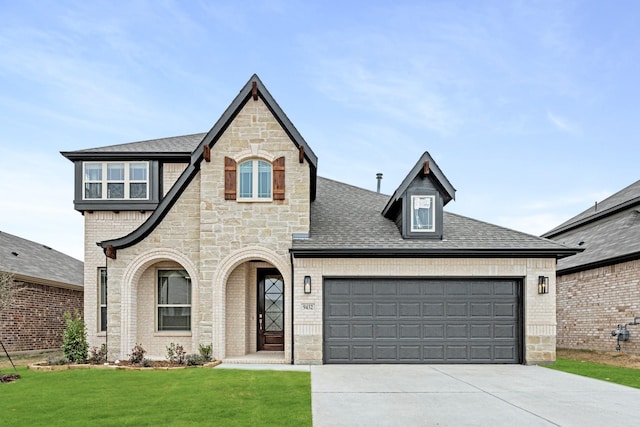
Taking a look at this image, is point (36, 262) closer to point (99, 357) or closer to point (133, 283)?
point (133, 283)

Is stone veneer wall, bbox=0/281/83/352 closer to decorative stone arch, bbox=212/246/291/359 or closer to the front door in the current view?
decorative stone arch, bbox=212/246/291/359

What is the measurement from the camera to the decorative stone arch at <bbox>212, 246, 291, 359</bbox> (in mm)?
14906

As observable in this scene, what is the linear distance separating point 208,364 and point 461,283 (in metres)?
7.45

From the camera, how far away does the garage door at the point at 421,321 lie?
48.0 feet

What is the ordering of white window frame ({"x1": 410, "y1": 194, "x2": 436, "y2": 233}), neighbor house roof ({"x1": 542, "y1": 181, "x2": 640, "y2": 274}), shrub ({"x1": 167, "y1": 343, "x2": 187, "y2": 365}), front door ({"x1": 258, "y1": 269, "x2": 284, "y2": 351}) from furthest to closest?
neighbor house roof ({"x1": 542, "y1": 181, "x2": 640, "y2": 274}), front door ({"x1": 258, "y1": 269, "x2": 284, "y2": 351}), white window frame ({"x1": 410, "y1": 194, "x2": 436, "y2": 233}), shrub ({"x1": 167, "y1": 343, "x2": 187, "y2": 365})

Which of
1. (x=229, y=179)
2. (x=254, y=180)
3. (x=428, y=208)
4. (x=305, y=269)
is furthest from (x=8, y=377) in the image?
(x=428, y=208)

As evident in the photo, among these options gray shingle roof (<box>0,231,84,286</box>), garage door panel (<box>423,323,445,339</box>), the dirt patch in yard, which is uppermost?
gray shingle roof (<box>0,231,84,286</box>)

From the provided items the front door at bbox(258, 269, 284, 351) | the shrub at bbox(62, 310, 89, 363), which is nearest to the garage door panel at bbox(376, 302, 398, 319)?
the front door at bbox(258, 269, 284, 351)

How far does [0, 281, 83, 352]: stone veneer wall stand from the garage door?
36.5 feet

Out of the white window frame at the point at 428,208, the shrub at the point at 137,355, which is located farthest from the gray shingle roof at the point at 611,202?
the shrub at the point at 137,355

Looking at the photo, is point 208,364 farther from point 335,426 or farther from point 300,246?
point 335,426

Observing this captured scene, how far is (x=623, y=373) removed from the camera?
43.4 ft

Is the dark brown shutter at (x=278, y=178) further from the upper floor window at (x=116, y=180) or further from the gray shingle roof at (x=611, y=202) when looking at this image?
the gray shingle roof at (x=611, y=202)

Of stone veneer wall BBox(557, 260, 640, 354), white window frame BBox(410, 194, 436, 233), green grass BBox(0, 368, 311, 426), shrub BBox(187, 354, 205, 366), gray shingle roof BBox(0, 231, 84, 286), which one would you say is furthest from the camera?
gray shingle roof BBox(0, 231, 84, 286)
